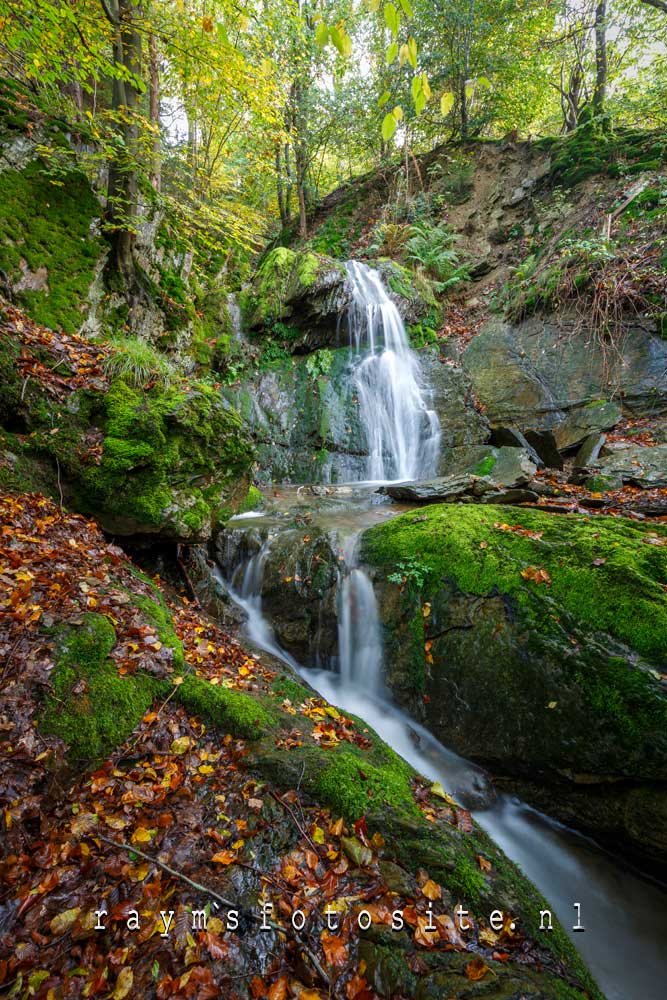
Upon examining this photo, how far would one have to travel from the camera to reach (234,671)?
3.67m

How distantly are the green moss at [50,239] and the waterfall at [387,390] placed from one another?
6.22 metres

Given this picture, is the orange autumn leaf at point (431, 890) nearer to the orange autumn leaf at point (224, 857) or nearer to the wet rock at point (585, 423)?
Answer: the orange autumn leaf at point (224, 857)

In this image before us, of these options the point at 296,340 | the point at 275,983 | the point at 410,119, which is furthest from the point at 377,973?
the point at 410,119

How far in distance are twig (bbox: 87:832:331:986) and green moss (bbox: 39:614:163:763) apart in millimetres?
469

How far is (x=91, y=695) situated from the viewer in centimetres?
244

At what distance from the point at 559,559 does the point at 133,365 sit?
494 centimetres

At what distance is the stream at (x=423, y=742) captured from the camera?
2.87 meters

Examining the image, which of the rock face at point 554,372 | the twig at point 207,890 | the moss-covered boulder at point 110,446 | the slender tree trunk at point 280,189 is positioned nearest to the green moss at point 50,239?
the moss-covered boulder at point 110,446

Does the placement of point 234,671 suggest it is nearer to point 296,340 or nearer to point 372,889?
point 372,889

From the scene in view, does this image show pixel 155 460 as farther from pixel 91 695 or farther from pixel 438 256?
pixel 438 256

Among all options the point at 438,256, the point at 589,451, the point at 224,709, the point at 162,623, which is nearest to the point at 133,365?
the point at 162,623

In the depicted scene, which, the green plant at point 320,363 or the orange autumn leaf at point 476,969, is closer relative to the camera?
the orange autumn leaf at point 476,969

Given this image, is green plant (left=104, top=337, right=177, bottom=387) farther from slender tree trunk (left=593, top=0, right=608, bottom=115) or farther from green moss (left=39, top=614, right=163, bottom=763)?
slender tree trunk (left=593, top=0, right=608, bottom=115)

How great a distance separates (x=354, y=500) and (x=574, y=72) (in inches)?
664
